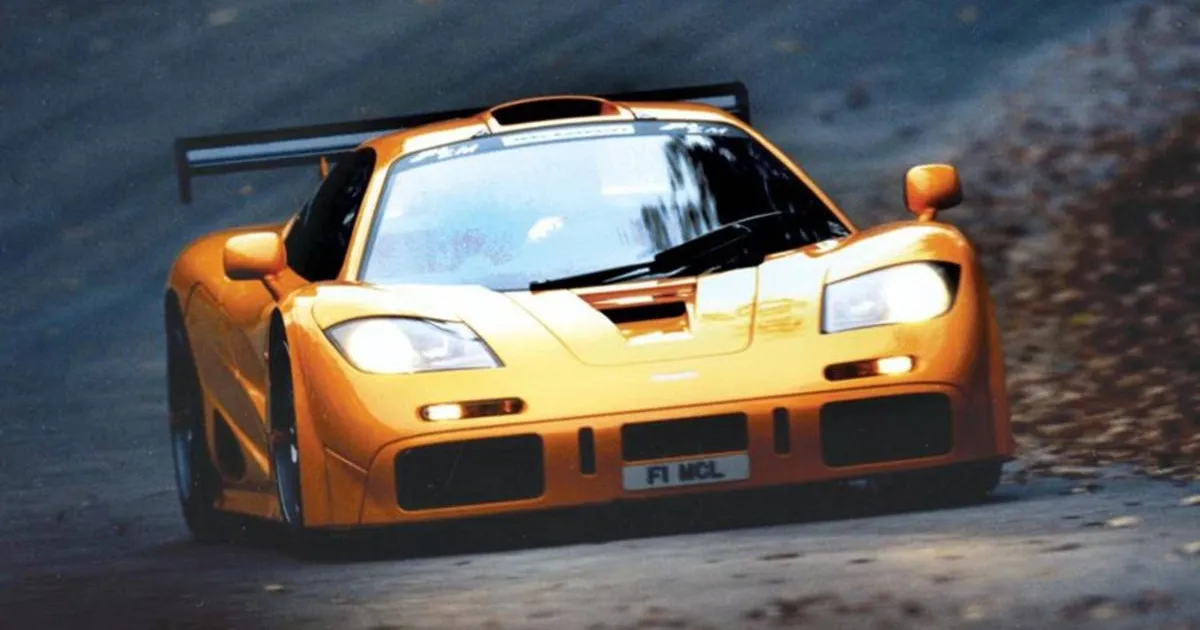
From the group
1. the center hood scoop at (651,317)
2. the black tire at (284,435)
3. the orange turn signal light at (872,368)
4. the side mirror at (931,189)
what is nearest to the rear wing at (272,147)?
the side mirror at (931,189)

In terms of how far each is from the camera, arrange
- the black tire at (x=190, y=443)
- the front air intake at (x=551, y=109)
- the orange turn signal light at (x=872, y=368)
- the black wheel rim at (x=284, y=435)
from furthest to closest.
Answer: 1. the black tire at (x=190, y=443)
2. the front air intake at (x=551, y=109)
3. the black wheel rim at (x=284, y=435)
4. the orange turn signal light at (x=872, y=368)

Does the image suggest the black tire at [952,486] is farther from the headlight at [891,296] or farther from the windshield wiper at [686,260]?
the windshield wiper at [686,260]

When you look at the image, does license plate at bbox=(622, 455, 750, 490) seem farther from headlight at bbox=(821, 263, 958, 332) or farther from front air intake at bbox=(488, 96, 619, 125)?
front air intake at bbox=(488, 96, 619, 125)

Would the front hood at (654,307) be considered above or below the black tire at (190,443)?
above

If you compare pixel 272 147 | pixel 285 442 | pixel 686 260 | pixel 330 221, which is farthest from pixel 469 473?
pixel 272 147

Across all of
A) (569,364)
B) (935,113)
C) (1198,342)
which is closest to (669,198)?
Answer: (569,364)

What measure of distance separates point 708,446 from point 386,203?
5.86 ft

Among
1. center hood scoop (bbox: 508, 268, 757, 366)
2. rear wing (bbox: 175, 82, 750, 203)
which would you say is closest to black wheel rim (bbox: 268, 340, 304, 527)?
center hood scoop (bbox: 508, 268, 757, 366)

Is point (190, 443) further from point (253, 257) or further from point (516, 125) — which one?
point (516, 125)

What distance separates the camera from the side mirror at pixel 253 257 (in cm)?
989

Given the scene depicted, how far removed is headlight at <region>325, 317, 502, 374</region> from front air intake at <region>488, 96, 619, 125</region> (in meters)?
1.68

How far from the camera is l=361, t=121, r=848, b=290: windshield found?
9688mm

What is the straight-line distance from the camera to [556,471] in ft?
28.5

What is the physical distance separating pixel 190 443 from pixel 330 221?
137 cm
